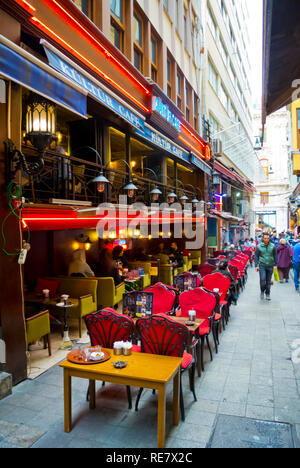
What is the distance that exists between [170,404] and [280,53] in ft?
15.2

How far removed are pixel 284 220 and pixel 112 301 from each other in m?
48.9

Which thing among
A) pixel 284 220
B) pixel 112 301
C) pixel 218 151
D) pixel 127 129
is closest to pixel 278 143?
pixel 284 220

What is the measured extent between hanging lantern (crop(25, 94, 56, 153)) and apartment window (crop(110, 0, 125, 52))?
19.9 ft

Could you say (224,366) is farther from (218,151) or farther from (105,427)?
(218,151)

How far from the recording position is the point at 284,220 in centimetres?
5303

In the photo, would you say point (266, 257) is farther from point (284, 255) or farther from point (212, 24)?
point (212, 24)

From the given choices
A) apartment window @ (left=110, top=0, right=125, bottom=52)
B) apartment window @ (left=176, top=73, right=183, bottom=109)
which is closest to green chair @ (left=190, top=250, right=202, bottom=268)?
apartment window @ (left=176, top=73, right=183, bottom=109)

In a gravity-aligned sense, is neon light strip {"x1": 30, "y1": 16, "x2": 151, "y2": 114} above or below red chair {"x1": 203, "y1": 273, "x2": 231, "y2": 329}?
above

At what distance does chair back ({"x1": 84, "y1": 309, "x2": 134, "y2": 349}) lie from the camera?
507 cm

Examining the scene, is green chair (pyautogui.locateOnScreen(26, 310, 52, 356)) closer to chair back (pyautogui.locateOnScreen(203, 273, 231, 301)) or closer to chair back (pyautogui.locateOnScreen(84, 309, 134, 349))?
chair back (pyautogui.locateOnScreen(84, 309, 134, 349))

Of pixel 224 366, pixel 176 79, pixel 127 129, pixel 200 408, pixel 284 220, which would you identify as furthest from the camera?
pixel 284 220

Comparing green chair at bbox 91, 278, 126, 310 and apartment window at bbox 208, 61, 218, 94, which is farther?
apartment window at bbox 208, 61, 218, 94

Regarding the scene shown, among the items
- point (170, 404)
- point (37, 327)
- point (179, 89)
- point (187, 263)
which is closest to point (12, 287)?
point (37, 327)

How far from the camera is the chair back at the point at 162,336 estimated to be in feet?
15.4
